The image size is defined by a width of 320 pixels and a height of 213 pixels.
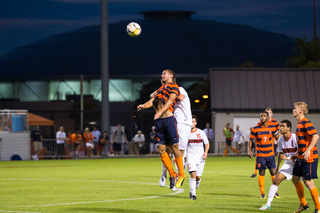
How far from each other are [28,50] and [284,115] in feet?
156

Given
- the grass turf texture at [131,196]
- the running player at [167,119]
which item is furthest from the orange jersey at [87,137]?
the running player at [167,119]

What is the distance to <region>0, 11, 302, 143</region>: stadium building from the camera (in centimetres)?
5797

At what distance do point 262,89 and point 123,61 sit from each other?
30104mm

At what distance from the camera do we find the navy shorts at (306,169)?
9.21 metres

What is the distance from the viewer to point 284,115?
38.1 metres

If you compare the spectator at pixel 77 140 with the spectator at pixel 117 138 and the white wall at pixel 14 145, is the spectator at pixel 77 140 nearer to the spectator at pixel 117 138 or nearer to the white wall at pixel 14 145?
the spectator at pixel 117 138

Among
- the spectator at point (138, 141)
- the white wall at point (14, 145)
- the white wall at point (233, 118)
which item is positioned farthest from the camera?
the white wall at point (233, 118)

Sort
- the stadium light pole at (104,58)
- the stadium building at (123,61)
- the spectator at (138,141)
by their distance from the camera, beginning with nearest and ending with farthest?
the spectator at (138,141), the stadium light pole at (104,58), the stadium building at (123,61)

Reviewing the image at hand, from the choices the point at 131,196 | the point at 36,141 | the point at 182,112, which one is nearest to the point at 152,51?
the point at 36,141

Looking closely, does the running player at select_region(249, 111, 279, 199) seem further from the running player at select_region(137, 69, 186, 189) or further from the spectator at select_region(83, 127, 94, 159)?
the spectator at select_region(83, 127, 94, 159)

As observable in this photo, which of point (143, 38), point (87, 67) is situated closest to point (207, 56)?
point (143, 38)

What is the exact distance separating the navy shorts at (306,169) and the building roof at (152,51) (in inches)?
2044

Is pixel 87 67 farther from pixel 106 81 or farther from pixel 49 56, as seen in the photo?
pixel 106 81

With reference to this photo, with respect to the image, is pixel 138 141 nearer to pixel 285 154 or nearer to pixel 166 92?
pixel 285 154
